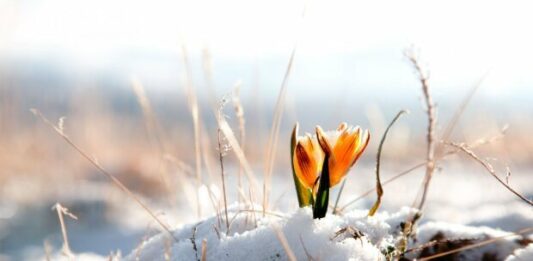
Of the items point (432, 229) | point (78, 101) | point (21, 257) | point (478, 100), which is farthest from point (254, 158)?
point (432, 229)

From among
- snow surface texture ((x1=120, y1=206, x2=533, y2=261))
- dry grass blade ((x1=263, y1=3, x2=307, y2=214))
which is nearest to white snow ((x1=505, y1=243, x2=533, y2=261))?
snow surface texture ((x1=120, y1=206, x2=533, y2=261))

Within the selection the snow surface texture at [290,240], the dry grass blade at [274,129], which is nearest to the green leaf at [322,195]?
the snow surface texture at [290,240]

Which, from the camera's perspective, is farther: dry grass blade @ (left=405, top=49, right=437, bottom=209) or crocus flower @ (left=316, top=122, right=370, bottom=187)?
dry grass blade @ (left=405, top=49, right=437, bottom=209)

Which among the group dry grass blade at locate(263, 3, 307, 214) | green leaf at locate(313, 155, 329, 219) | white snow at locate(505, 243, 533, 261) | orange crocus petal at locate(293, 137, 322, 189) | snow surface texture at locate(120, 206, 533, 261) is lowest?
white snow at locate(505, 243, 533, 261)

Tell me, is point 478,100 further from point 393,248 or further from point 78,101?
point 78,101

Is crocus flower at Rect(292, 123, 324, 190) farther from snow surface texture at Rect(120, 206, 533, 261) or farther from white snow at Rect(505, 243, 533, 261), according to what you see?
white snow at Rect(505, 243, 533, 261)

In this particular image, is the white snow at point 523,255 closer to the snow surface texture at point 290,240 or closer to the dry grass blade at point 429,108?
the snow surface texture at point 290,240

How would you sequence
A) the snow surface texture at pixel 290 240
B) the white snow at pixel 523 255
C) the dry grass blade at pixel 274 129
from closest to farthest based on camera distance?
the snow surface texture at pixel 290 240
the white snow at pixel 523 255
the dry grass blade at pixel 274 129
